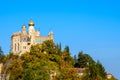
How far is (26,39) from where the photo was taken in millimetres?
116812

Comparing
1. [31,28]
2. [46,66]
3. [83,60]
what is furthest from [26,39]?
[46,66]

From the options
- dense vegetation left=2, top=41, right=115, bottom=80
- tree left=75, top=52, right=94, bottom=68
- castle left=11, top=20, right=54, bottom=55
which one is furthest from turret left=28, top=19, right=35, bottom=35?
tree left=75, top=52, right=94, bottom=68

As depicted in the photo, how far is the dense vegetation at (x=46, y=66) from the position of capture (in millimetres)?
93750

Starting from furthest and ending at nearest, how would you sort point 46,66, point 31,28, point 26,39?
point 31,28
point 26,39
point 46,66

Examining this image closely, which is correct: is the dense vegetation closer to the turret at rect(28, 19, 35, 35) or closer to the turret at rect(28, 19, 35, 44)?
the turret at rect(28, 19, 35, 44)

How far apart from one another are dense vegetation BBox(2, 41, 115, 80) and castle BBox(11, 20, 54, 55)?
3687 millimetres

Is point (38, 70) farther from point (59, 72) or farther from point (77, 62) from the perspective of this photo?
point (77, 62)

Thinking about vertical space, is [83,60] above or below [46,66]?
above

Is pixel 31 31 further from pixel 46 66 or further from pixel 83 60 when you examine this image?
pixel 46 66

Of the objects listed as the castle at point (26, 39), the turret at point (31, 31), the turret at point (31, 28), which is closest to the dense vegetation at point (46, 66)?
the castle at point (26, 39)

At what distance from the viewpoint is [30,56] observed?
102 meters

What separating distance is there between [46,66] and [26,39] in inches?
813

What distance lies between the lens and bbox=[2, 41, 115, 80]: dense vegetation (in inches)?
3691

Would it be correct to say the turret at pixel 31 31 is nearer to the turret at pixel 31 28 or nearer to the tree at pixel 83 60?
the turret at pixel 31 28
